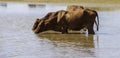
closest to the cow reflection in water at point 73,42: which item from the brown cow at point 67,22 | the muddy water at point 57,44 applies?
the muddy water at point 57,44

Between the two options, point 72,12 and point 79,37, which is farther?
point 72,12

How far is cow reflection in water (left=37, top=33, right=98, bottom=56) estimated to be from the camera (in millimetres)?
13755

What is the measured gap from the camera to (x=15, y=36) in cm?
1731

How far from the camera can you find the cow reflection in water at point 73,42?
13.8 m

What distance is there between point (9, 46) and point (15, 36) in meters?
2.86

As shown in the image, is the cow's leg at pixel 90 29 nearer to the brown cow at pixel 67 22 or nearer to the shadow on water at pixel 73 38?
the brown cow at pixel 67 22

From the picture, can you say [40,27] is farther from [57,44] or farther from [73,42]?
[57,44]

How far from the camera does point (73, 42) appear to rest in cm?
1581

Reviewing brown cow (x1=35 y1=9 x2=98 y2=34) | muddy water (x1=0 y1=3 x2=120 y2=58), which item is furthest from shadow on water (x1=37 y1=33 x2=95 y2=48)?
brown cow (x1=35 y1=9 x2=98 y2=34)

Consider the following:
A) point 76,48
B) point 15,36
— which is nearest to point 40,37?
point 15,36

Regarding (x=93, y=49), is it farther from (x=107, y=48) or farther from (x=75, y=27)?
(x=75, y=27)

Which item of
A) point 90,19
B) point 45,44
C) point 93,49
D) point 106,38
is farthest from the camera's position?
point 90,19

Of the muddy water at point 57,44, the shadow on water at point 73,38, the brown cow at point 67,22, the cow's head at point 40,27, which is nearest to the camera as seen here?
the muddy water at point 57,44

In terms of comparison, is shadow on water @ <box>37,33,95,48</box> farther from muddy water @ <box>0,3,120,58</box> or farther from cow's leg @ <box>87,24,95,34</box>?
cow's leg @ <box>87,24,95,34</box>
